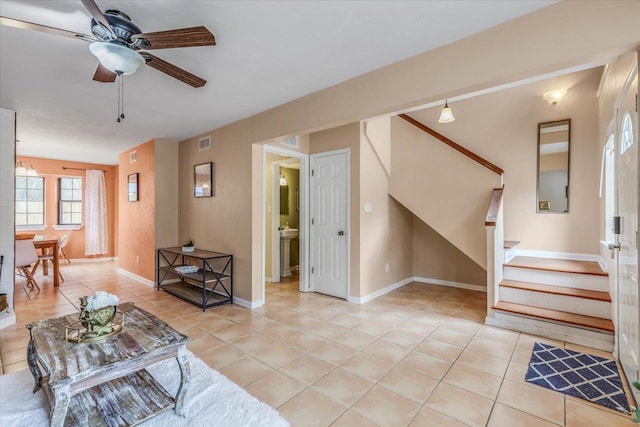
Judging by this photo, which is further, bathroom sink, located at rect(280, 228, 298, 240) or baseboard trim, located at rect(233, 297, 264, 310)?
bathroom sink, located at rect(280, 228, 298, 240)

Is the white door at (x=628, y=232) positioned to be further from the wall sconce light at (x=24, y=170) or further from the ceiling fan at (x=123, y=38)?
the wall sconce light at (x=24, y=170)

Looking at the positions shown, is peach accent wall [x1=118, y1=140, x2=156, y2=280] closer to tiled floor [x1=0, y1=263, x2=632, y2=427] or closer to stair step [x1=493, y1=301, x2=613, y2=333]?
tiled floor [x1=0, y1=263, x2=632, y2=427]

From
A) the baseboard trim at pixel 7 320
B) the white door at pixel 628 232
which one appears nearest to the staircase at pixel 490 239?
the white door at pixel 628 232

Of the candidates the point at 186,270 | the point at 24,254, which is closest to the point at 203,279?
the point at 186,270

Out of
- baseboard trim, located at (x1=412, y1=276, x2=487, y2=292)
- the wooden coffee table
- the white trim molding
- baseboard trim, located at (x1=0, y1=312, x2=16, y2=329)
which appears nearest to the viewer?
the wooden coffee table

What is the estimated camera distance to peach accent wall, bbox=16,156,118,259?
22.6 feet

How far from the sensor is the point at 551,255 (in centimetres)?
399

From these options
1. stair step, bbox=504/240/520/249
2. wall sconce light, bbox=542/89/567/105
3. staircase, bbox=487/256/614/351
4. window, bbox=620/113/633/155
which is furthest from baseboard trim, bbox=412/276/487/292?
window, bbox=620/113/633/155

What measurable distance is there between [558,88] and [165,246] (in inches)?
248

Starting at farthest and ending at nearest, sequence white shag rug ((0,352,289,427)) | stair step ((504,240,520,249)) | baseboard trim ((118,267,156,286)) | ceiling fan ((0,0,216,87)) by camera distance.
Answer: baseboard trim ((118,267,156,286)) → stair step ((504,240,520,249)) → white shag rug ((0,352,289,427)) → ceiling fan ((0,0,216,87))

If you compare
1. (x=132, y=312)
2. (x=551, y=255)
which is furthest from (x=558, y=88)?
(x=132, y=312)

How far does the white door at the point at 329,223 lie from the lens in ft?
14.0

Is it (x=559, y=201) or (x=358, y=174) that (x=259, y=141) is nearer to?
(x=358, y=174)

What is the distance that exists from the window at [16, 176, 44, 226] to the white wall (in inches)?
169
